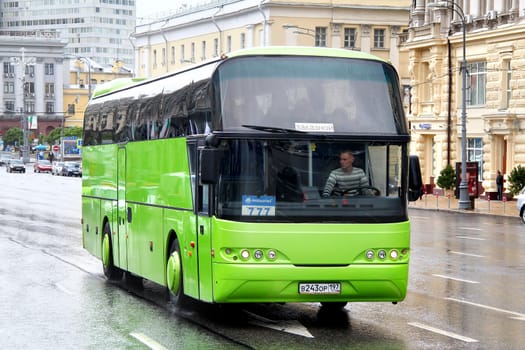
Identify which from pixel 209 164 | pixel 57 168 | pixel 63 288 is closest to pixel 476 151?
pixel 63 288

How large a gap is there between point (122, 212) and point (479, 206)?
35.1m

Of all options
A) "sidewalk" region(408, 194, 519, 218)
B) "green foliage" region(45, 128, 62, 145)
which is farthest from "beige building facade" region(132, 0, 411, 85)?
"green foliage" region(45, 128, 62, 145)

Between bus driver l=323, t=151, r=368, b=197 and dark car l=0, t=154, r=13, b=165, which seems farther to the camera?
dark car l=0, t=154, r=13, b=165

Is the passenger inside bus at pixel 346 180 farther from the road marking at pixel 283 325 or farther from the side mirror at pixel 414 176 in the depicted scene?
the road marking at pixel 283 325

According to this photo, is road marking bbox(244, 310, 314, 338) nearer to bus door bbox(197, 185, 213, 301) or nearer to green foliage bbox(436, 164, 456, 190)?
bus door bbox(197, 185, 213, 301)

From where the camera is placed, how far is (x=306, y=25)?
91.1 meters

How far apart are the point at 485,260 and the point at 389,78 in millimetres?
10398

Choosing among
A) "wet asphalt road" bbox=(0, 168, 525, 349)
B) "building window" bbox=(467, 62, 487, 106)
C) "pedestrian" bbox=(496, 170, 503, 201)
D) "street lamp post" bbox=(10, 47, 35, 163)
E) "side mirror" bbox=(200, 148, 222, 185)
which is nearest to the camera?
"wet asphalt road" bbox=(0, 168, 525, 349)

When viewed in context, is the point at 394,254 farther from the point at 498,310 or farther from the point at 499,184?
the point at 499,184

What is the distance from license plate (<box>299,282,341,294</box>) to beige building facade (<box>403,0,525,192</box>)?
130 feet

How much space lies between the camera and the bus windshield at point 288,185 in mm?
14070

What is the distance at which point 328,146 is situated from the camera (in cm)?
1423

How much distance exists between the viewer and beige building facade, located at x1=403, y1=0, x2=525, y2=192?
2183 inches

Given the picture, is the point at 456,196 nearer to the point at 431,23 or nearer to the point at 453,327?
the point at 431,23
